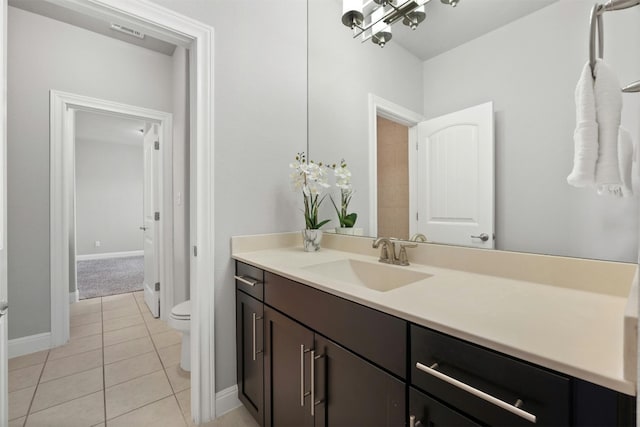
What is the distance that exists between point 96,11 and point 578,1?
1.82 meters

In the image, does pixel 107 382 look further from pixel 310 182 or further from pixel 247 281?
pixel 310 182

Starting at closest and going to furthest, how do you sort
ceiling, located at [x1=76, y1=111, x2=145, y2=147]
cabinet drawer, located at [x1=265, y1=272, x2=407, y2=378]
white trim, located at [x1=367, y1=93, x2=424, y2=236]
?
1. cabinet drawer, located at [x1=265, y1=272, x2=407, y2=378]
2. white trim, located at [x1=367, y1=93, x2=424, y2=236]
3. ceiling, located at [x1=76, y1=111, x2=145, y2=147]

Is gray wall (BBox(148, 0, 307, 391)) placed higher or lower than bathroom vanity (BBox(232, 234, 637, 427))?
higher

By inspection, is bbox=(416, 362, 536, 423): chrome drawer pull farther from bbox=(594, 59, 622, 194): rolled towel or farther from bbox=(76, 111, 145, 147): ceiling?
bbox=(76, 111, 145, 147): ceiling

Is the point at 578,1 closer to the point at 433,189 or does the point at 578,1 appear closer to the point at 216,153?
the point at 433,189

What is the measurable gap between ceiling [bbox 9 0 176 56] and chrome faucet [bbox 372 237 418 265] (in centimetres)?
256

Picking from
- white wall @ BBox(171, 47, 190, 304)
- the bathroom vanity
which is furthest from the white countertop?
white wall @ BBox(171, 47, 190, 304)

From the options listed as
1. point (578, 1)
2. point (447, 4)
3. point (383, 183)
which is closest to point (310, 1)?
point (447, 4)

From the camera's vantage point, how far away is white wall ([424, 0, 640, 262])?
2.59 feet

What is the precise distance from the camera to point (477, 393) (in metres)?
0.56

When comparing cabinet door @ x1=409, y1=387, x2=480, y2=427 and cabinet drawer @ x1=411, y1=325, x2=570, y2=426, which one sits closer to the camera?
cabinet drawer @ x1=411, y1=325, x2=570, y2=426

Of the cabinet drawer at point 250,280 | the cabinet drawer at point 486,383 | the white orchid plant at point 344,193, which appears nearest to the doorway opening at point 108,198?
the cabinet drawer at point 250,280

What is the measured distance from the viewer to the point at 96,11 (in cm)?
124

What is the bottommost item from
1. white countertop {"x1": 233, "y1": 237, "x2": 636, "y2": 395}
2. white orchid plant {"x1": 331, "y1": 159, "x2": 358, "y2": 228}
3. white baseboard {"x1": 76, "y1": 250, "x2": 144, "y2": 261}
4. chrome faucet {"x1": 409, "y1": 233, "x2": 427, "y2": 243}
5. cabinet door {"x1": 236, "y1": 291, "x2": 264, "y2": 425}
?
white baseboard {"x1": 76, "y1": 250, "x2": 144, "y2": 261}
